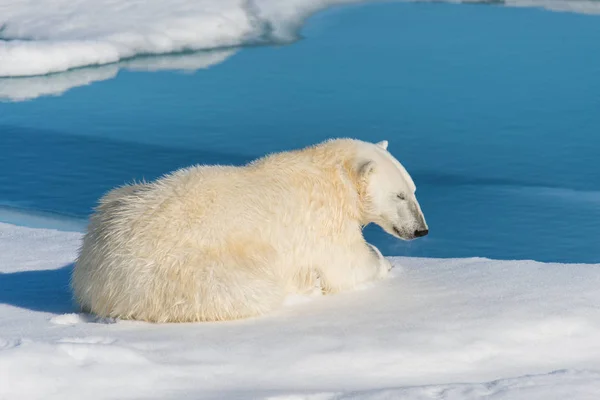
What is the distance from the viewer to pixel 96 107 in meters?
9.23

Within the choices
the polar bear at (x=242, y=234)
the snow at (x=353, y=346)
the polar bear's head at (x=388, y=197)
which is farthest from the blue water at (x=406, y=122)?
the snow at (x=353, y=346)

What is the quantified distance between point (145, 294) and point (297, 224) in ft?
2.32

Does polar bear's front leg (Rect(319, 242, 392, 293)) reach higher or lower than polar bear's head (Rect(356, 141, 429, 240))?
lower

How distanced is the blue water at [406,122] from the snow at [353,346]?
2.19m

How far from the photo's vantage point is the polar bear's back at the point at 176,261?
343cm

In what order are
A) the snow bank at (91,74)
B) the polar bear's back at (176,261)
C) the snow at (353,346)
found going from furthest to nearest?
the snow bank at (91,74) → the polar bear's back at (176,261) → the snow at (353,346)

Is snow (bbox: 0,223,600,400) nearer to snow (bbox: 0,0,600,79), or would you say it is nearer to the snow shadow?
the snow shadow

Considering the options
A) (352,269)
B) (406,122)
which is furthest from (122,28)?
(352,269)

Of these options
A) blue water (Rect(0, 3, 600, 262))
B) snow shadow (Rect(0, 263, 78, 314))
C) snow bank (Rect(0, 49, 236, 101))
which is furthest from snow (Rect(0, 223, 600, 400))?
snow bank (Rect(0, 49, 236, 101))

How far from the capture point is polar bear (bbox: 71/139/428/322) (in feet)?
11.3

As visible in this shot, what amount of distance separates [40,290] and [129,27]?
25.0ft

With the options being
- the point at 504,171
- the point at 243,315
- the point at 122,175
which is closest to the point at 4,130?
the point at 122,175

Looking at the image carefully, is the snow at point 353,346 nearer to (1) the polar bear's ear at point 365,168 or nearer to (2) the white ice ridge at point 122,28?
(1) the polar bear's ear at point 365,168

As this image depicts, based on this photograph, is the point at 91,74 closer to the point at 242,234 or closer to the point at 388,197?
the point at 388,197
